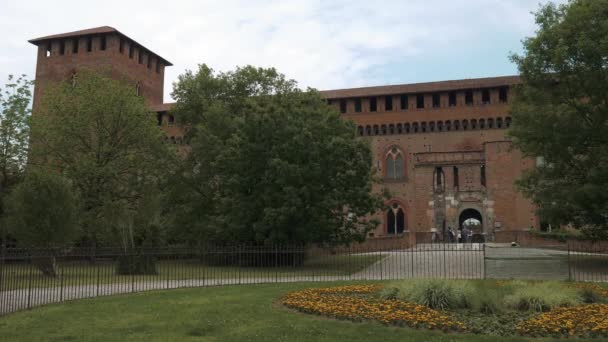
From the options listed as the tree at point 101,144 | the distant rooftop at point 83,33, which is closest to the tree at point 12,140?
the tree at point 101,144

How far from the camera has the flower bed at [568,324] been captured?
7.95 metres

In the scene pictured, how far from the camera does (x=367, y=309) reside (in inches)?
383

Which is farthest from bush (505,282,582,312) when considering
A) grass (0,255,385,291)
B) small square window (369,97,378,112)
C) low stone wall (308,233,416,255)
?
small square window (369,97,378,112)

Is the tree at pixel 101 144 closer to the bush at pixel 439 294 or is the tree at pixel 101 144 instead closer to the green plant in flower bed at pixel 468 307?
the green plant in flower bed at pixel 468 307

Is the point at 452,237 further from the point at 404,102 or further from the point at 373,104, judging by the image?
the point at 373,104

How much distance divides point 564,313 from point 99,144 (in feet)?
79.7

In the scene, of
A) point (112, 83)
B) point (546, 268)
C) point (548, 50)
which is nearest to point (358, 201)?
point (546, 268)

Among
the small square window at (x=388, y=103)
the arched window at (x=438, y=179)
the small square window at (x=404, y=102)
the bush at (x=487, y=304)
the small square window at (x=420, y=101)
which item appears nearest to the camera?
the bush at (x=487, y=304)

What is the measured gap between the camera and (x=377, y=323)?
888cm

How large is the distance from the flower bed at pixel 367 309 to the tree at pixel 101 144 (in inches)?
659

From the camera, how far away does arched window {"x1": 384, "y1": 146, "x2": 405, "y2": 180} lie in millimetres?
40719

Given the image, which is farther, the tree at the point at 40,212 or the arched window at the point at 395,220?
the arched window at the point at 395,220

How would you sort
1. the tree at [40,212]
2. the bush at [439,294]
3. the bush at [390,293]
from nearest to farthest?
1. the bush at [439,294]
2. the bush at [390,293]
3. the tree at [40,212]

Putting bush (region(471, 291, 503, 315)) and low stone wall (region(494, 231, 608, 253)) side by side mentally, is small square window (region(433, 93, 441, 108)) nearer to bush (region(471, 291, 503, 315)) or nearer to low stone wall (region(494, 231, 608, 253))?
low stone wall (region(494, 231, 608, 253))
